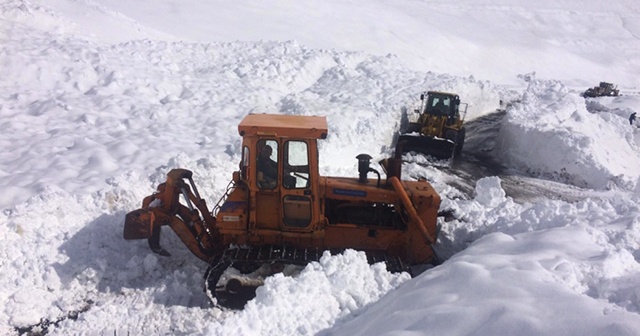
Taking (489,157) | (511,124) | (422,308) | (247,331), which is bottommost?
(489,157)

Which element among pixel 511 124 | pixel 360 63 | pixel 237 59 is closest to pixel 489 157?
pixel 511 124

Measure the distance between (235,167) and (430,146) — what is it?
6.75 m

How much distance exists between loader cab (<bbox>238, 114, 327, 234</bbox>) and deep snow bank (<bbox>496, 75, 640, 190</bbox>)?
9466 mm

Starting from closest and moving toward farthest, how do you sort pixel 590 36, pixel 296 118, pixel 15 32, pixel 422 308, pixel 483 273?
pixel 422 308, pixel 483 273, pixel 296 118, pixel 15 32, pixel 590 36

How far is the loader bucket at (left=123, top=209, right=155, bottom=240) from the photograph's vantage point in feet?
20.1

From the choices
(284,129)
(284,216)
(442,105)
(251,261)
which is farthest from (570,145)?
(251,261)

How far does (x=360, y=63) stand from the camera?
2103cm

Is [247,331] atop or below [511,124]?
atop

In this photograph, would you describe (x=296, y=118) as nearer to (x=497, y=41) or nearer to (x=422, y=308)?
(x=422, y=308)

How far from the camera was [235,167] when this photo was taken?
956 centimetres

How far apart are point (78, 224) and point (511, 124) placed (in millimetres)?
12935

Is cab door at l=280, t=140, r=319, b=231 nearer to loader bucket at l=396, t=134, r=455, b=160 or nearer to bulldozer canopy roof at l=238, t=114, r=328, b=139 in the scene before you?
bulldozer canopy roof at l=238, t=114, r=328, b=139

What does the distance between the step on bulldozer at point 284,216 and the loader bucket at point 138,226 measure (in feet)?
0.04

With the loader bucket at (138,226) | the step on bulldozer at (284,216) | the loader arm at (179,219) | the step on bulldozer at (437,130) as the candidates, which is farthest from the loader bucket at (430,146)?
the loader bucket at (138,226)
